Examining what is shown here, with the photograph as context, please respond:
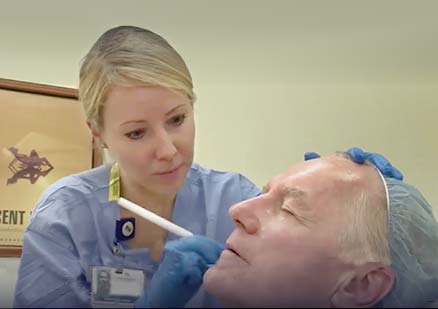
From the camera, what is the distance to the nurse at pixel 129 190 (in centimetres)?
81

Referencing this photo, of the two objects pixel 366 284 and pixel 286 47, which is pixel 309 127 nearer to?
pixel 286 47

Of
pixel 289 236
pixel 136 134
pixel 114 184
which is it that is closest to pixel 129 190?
pixel 114 184

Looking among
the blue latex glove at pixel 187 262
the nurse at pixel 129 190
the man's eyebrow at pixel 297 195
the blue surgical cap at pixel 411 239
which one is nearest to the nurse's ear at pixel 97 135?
the nurse at pixel 129 190

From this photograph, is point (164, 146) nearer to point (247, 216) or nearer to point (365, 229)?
point (247, 216)

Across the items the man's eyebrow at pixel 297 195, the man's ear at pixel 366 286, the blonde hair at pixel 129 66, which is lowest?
the man's ear at pixel 366 286

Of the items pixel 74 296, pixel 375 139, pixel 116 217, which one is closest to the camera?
pixel 74 296

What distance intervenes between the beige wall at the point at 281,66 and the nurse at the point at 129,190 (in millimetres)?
83

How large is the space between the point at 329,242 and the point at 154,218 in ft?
1.00

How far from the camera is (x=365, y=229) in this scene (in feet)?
2.31

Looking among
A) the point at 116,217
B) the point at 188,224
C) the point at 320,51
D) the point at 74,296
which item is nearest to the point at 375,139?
the point at 320,51

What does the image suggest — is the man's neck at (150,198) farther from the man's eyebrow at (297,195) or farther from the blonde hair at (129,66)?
the man's eyebrow at (297,195)

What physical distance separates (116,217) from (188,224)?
0.12 meters

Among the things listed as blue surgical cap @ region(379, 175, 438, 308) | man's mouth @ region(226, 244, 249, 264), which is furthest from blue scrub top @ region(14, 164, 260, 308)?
blue surgical cap @ region(379, 175, 438, 308)

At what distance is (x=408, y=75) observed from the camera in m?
1.03
